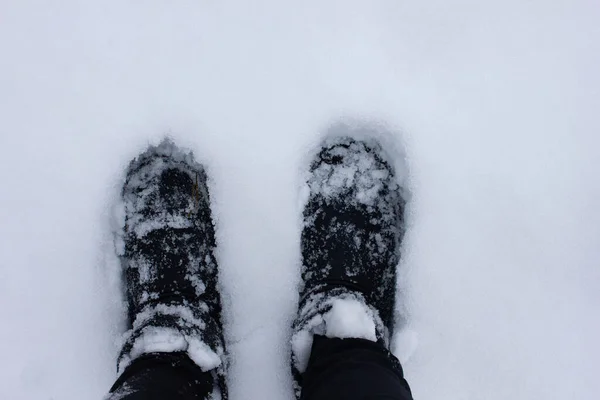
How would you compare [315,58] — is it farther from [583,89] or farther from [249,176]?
[583,89]

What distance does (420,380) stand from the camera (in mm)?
1260

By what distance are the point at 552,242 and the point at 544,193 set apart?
127 millimetres

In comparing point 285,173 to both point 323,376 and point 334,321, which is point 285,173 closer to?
point 334,321

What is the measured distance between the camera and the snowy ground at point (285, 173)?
126cm

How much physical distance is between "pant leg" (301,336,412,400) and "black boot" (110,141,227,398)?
0.26 m

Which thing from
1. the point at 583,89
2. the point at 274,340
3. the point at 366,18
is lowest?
the point at 274,340

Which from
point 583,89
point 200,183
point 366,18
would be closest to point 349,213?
point 200,183

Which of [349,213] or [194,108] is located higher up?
[194,108]

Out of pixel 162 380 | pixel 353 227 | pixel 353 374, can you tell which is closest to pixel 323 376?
pixel 353 374

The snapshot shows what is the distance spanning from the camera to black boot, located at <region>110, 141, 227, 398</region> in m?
1.21

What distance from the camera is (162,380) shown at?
971mm

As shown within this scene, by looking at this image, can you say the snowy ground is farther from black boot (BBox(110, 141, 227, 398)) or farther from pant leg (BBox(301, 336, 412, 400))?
pant leg (BBox(301, 336, 412, 400))

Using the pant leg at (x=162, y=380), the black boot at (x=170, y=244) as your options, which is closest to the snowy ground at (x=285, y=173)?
the black boot at (x=170, y=244)

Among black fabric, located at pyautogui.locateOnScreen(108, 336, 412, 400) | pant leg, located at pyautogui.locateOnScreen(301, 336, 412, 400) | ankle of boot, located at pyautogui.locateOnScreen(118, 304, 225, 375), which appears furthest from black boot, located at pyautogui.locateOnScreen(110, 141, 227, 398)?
pant leg, located at pyautogui.locateOnScreen(301, 336, 412, 400)
